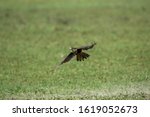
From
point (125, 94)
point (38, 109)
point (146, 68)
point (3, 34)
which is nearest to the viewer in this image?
point (38, 109)

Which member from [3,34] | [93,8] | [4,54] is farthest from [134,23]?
[4,54]

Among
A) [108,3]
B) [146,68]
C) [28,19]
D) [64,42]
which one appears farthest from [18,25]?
[146,68]

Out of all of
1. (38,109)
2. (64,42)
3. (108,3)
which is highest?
(108,3)

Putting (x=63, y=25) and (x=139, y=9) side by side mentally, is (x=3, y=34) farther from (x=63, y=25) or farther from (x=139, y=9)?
(x=139, y=9)

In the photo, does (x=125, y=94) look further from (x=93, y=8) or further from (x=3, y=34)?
(x=93, y=8)

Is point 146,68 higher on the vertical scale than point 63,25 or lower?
lower

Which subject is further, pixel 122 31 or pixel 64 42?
pixel 122 31

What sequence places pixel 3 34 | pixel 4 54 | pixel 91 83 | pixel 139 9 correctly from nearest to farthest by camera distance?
pixel 91 83, pixel 4 54, pixel 3 34, pixel 139 9
